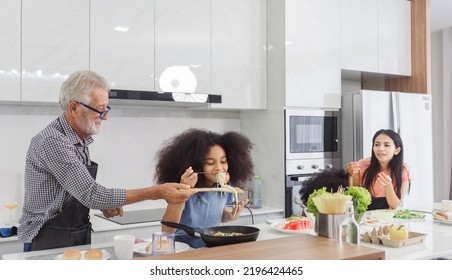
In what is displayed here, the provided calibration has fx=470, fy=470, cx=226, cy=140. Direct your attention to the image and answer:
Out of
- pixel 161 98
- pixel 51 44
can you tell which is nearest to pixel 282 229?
pixel 161 98

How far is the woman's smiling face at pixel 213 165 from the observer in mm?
2240

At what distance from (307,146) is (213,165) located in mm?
1561

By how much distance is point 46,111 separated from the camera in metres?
3.13

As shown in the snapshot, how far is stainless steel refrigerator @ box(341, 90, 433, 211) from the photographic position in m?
3.68

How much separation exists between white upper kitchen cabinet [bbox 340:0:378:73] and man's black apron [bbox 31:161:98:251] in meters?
2.56

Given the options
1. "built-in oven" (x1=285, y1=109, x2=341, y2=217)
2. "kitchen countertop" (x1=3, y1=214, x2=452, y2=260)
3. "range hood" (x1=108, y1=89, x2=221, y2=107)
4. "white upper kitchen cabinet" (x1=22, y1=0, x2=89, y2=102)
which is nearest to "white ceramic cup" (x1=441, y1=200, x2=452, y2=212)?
"kitchen countertop" (x1=3, y1=214, x2=452, y2=260)

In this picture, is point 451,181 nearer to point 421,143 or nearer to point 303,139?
point 421,143

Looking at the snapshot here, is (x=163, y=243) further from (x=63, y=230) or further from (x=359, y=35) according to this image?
(x=359, y=35)

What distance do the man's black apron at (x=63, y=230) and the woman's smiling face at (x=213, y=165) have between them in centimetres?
59

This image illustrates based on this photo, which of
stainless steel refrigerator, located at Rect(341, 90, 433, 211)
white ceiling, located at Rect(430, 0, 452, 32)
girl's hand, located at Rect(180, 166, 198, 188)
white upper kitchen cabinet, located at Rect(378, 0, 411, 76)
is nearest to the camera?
girl's hand, located at Rect(180, 166, 198, 188)

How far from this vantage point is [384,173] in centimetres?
309

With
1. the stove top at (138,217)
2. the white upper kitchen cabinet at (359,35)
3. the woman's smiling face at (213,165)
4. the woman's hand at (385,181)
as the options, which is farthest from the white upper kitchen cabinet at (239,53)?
the woman's smiling face at (213,165)

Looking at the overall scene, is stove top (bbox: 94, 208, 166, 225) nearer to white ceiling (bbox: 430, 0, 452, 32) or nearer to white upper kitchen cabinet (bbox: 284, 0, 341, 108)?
white upper kitchen cabinet (bbox: 284, 0, 341, 108)

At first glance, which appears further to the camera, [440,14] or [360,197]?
[440,14]
